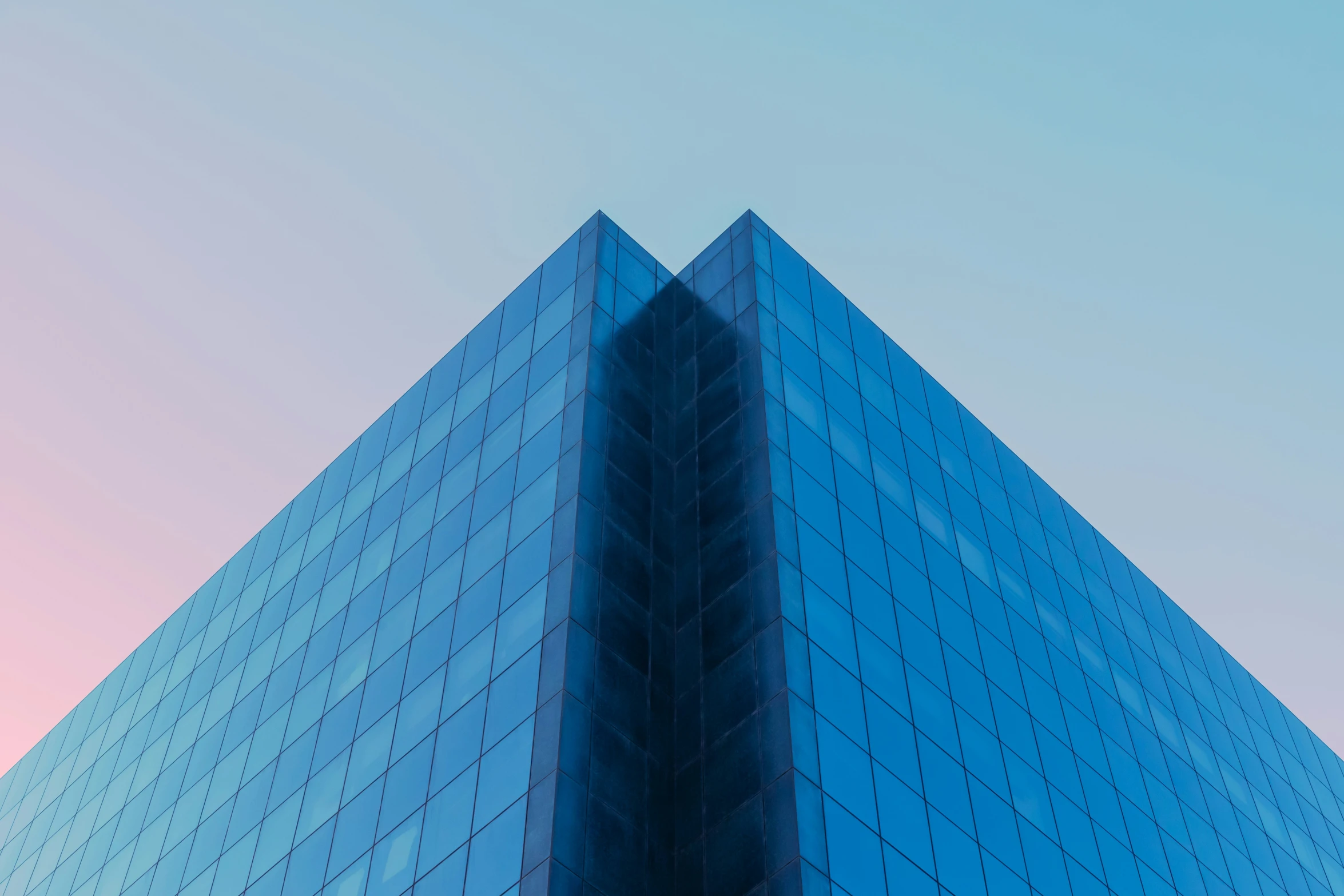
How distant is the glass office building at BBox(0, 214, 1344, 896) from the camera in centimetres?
3005

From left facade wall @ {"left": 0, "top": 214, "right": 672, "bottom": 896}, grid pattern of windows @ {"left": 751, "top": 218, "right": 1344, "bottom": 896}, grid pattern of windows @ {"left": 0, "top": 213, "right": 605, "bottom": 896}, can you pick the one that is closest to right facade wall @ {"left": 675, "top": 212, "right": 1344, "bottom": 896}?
grid pattern of windows @ {"left": 751, "top": 218, "right": 1344, "bottom": 896}

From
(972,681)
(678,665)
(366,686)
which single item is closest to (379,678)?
(366,686)

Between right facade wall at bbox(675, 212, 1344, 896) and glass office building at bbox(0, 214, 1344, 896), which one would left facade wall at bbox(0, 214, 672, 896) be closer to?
glass office building at bbox(0, 214, 1344, 896)

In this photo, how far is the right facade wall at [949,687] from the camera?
30.5m

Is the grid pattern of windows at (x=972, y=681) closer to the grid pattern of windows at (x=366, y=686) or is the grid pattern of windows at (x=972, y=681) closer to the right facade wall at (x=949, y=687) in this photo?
the right facade wall at (x=949, y=687)

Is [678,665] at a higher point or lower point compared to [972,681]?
lower

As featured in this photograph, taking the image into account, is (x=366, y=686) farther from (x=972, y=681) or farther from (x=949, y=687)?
(x=972, y=681)

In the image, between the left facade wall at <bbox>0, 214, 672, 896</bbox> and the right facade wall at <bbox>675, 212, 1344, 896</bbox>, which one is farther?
the left facade wall at <bbox>0, 214, 672, 896</bbox>

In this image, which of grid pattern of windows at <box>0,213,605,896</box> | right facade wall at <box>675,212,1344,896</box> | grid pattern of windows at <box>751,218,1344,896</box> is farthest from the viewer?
grid pattern of windows at <box>0,213,605,896</box>

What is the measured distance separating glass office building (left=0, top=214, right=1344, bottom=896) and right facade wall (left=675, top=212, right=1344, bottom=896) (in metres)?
0.14

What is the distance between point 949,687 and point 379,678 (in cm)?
1661

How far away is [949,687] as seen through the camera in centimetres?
3816

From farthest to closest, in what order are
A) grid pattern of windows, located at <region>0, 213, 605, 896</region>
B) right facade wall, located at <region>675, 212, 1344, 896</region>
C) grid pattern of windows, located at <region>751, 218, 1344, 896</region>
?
grid pattern of windows, located at <region>0, 213, 605, 896</region> → grid pattern of windows, located at <region>751, 218, 1344, 896</region> → right facade wall, located at <region>675, 212, 1344, 896</region>

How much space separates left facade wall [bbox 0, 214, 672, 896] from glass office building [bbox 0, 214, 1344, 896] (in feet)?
0.52
